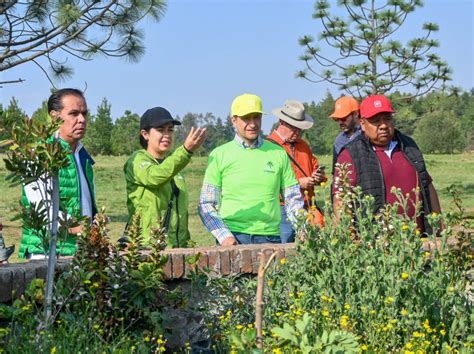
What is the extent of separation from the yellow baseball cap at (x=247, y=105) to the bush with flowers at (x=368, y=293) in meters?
1.14

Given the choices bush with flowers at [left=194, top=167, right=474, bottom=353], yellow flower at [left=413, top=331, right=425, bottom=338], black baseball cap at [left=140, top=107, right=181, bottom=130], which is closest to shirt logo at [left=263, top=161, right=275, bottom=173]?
black baseball cap at [left=140, top=107, right=181, bottom=130]

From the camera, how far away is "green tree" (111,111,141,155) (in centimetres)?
5519

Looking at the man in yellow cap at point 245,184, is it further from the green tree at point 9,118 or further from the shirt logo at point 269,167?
the green tree at point 9,118

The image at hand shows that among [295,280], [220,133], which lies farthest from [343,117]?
[220,133]

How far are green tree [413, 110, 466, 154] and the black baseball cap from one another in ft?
226

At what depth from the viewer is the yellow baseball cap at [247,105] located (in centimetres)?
542

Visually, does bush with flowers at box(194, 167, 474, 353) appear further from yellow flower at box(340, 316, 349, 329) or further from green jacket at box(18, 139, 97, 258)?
green jacket at box(18, 139, 97, 258)

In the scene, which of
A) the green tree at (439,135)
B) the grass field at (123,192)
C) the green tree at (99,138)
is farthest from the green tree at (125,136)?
the green tree at (439,135)

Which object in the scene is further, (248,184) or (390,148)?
(390,148)

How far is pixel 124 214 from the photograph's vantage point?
16.2m

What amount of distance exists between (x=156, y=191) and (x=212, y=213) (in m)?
0.41

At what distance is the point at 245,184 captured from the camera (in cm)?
538

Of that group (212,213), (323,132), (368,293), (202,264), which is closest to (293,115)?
(212,213)

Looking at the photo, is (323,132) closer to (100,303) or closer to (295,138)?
(295,138)
